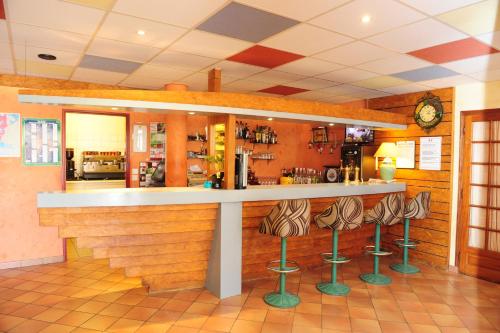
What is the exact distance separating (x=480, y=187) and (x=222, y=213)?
398cm

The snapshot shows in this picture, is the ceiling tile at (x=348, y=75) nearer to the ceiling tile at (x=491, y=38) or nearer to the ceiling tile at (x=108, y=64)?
the ceiling tile at (x=491, y=38)

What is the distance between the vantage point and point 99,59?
431 cm

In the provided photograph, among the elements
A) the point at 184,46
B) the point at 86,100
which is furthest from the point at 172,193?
the point at 184,46

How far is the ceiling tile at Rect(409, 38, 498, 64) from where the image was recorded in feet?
11.5

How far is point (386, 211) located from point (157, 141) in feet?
13.7

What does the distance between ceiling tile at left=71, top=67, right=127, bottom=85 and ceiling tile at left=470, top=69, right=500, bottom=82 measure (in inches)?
195

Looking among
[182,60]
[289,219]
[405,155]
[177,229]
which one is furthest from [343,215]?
[182,60]

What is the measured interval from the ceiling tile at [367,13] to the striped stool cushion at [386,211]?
2.35 metres

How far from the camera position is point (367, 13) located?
9.28ft

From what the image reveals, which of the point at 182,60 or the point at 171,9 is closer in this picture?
the point at 171,9

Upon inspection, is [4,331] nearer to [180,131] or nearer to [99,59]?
[99,59]

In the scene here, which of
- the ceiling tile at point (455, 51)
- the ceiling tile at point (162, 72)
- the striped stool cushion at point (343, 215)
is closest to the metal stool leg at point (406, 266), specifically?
the striped stool cushion at point (343, 215)

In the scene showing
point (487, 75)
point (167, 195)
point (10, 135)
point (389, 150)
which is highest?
point (487, 75)

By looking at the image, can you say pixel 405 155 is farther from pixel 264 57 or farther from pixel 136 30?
pixel 136 30
